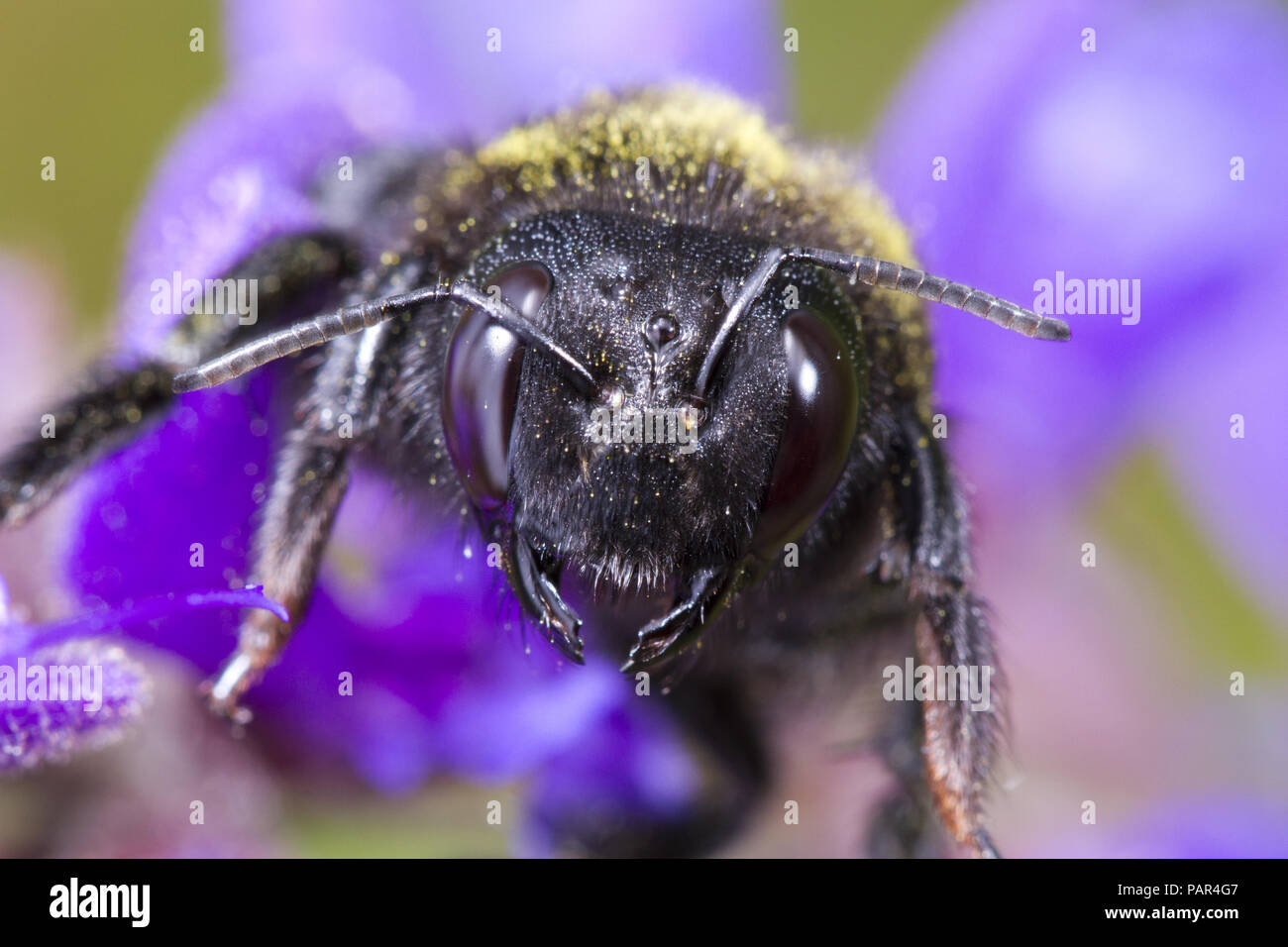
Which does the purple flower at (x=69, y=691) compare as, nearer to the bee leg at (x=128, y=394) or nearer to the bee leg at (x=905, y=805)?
the bee leg at (x=128, y=394)

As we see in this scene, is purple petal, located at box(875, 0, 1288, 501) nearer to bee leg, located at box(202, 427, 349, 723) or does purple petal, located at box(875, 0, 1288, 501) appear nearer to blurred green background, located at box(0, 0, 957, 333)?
blurred green background, located at box(0, 0, 957, 333)

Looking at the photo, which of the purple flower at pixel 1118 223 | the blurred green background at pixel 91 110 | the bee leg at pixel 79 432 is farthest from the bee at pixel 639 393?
the blurred green background at pixel 91 110

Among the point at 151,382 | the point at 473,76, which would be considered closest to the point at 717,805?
the point at 151,382

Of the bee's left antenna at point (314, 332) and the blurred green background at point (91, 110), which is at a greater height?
the blurred green background at point (91, 110)

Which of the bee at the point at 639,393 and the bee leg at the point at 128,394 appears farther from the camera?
the bee leg at the point at 128,394

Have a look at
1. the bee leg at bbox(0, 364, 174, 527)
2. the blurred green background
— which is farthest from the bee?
the blurred green background

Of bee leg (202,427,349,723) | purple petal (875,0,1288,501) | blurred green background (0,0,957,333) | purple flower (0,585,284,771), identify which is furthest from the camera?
blurred green background (0,0,957,333)

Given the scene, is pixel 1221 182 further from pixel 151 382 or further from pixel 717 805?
pixel 151 382
